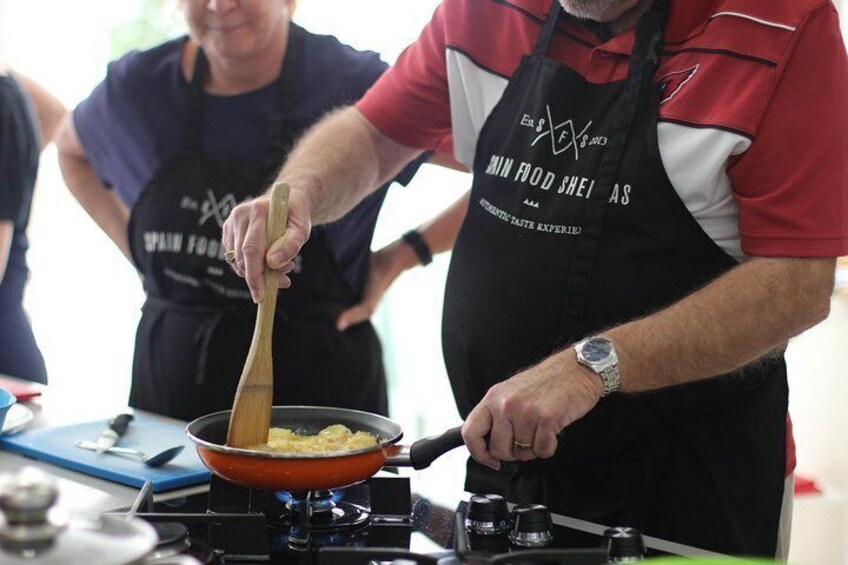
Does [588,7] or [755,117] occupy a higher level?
[588,7]

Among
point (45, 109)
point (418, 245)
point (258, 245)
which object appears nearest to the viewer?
point (258, 245)

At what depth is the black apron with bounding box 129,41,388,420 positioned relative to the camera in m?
2.34

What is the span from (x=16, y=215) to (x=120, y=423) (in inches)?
46.0

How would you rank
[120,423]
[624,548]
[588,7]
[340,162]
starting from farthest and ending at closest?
[340,162], [120,423], [588,7], [624,548]

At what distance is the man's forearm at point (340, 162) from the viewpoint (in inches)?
67.8

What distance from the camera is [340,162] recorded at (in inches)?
69.7

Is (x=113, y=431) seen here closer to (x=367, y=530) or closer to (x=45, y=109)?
(x=367, y=530)

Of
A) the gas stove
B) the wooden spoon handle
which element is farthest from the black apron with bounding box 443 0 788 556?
the wooden spoon handle

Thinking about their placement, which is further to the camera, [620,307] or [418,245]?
[418,245]

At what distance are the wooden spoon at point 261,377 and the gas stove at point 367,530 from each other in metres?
0.07

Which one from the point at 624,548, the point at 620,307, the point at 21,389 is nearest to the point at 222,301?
the point at 21,389

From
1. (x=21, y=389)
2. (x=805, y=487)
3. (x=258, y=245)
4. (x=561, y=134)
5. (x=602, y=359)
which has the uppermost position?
(x=561, y=134)

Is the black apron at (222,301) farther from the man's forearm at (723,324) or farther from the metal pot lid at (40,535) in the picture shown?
the metal pot lid at (40,535)

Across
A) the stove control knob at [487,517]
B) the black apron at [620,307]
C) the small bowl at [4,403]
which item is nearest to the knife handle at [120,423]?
the small bowl at [4,403]
